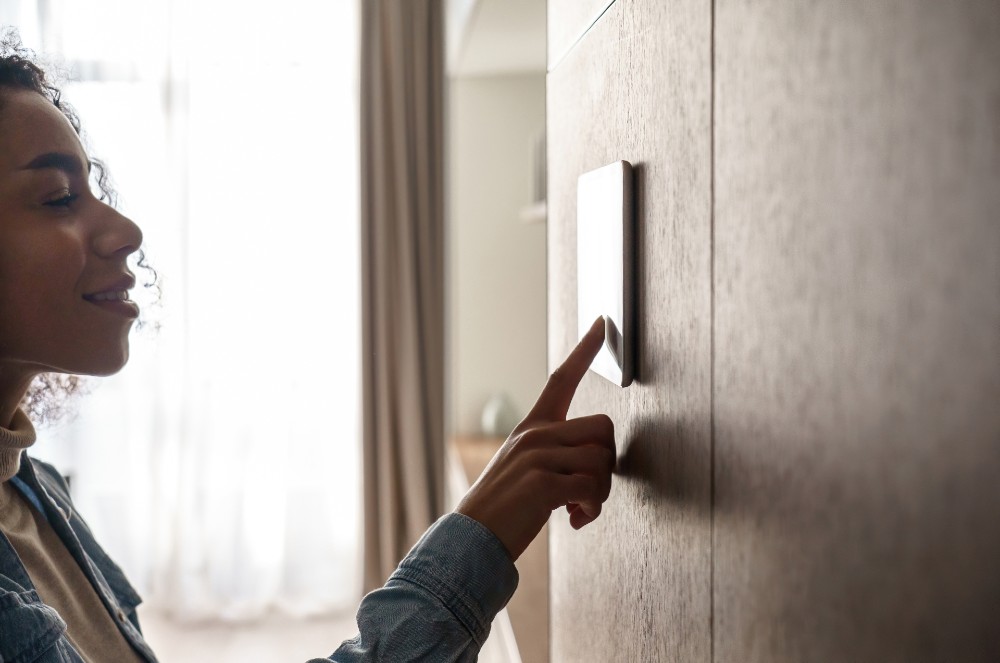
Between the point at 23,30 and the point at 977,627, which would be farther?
the point at 23,30

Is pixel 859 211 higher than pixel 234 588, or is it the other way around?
pixel 859 211

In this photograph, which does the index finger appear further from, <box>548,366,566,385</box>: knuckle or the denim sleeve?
the denim sleeve

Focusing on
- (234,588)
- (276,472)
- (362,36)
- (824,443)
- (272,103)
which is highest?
(362,36)

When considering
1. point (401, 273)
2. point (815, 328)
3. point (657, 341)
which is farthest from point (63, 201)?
point (401, 273)

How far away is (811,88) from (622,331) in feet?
0.99

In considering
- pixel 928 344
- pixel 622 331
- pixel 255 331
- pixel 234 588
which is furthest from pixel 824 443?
pixel 234 588

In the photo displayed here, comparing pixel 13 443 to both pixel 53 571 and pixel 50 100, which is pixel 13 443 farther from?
pixel 50 100

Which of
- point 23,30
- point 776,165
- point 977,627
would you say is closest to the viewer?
point 977,627

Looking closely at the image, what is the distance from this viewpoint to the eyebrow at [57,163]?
914mm

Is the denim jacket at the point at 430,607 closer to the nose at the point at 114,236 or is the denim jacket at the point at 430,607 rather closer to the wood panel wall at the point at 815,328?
the wood panel wall at the point at 815,328

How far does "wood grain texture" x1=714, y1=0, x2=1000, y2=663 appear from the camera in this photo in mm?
250

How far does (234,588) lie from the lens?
339 centimetres

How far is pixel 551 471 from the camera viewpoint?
713 millimetres

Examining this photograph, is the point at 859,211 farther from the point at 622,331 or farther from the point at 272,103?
the point at 272,103
